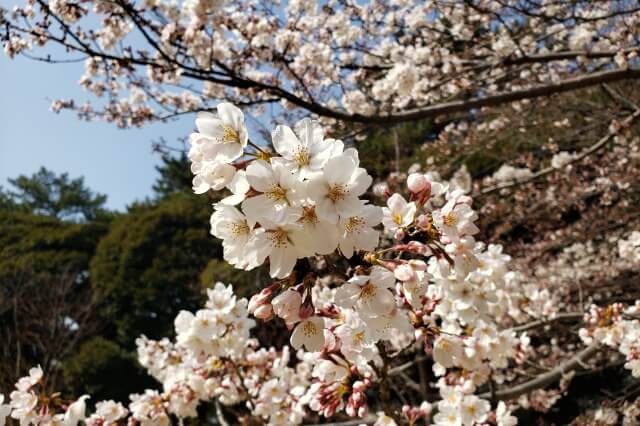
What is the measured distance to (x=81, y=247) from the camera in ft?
49.4

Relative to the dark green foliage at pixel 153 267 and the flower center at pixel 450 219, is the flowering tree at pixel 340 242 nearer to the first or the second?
the flower center at pixel 450 219

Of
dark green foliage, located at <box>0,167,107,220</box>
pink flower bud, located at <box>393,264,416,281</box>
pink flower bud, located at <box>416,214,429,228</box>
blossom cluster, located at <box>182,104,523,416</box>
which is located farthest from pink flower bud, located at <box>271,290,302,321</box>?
dark green foliage, located at <box>0,167,107,220</box>

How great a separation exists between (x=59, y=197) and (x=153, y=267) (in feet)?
43.1

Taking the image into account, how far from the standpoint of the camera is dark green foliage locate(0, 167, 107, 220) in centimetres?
2202

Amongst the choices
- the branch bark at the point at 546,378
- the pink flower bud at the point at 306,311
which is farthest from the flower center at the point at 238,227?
the branch bark at the point at 546,378

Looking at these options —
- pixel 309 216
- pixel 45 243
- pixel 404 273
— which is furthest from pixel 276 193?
pixel 45 243

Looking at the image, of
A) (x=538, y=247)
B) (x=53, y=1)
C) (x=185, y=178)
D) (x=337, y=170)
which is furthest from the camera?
(x=185, y=178)

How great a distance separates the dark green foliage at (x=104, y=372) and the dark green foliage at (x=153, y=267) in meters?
1.09

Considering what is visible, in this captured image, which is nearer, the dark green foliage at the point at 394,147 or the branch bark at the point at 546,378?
the branch bark at the point at 546,378

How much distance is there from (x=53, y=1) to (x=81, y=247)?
13.8 meters

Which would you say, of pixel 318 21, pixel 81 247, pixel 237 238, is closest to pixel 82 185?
pixel 81 247

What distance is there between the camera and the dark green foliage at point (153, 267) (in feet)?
40.0

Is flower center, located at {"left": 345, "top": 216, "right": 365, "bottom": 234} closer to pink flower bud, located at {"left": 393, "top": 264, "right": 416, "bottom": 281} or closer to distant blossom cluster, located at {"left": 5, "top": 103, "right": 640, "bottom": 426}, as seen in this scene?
distant blossom cluster, located at {"left": 5, "top": 103, "right": 640, "bottom": 426}

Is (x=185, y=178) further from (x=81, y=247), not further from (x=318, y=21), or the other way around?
(x=318, y=21)
